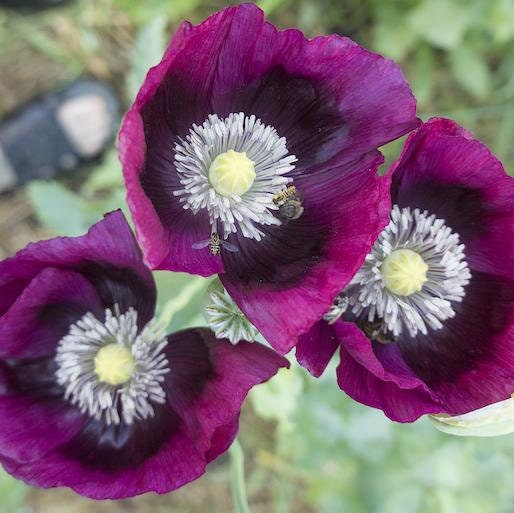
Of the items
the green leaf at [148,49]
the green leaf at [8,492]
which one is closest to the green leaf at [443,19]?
the green leaf at [148,49]

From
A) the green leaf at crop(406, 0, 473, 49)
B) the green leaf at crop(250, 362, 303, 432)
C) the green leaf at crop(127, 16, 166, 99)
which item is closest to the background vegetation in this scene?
the green leaf at crop(406, 0, 473, 49)

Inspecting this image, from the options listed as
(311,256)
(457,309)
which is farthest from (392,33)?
(311,256)

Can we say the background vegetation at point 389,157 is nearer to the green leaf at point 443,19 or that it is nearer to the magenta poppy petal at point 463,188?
the green leaf at point 443,19

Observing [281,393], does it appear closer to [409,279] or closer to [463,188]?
[409,279]

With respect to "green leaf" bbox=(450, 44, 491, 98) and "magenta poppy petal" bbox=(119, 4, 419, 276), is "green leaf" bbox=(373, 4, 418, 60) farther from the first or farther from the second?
"magenta poppy petal" bbox=(119, 4, 419, 276)

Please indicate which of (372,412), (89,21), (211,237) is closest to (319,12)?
(89,21)
